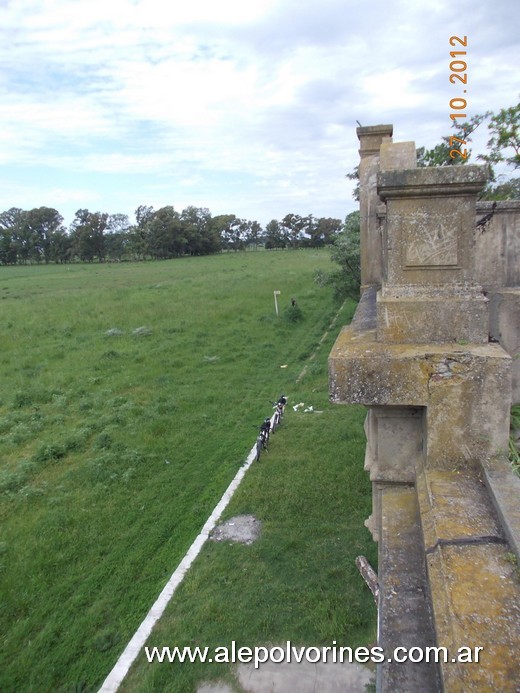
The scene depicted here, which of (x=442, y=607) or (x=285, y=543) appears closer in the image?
(x=442, y=607)

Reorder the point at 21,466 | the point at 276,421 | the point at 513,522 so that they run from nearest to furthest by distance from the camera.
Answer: the point at 513,522 < the point at 21,466 < the point at 276,421

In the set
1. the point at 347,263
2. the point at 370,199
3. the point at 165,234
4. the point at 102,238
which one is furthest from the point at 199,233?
the point at 370,199

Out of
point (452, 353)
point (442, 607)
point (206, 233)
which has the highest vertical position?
point (206, 233)

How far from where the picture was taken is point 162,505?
809 centimetres

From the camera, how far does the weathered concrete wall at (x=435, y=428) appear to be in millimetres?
1875

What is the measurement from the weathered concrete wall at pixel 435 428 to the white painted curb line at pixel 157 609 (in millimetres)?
3742

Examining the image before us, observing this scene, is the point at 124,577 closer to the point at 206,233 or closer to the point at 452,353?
the point at 452,353

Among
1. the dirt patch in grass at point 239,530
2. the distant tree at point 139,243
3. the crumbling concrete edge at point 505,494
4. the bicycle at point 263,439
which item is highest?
the distant tree at point 139,243

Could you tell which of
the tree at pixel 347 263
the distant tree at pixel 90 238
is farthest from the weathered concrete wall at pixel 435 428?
the distant tree at pixel 90 238

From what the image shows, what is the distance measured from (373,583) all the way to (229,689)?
172 cm

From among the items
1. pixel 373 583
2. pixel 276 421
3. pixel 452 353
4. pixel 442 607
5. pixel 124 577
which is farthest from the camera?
pixel 276 421

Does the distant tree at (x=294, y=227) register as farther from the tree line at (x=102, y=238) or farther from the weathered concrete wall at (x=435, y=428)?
the weathered concrete wall at (x=435, y=428)

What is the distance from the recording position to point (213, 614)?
560 cm

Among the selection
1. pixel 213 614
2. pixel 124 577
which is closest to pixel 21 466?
pixel 124 577
